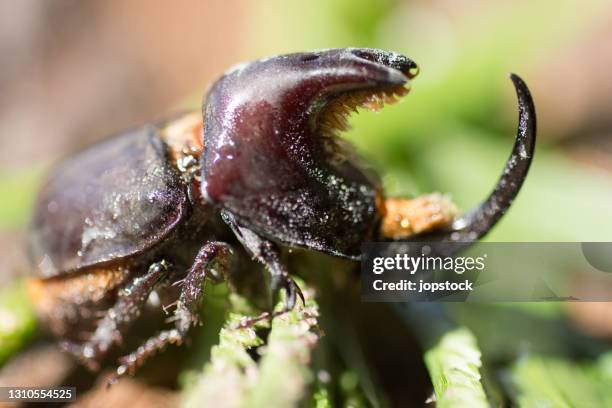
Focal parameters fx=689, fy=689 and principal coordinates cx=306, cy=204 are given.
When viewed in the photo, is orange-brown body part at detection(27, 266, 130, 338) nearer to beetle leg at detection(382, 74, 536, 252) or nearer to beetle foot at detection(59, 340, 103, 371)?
beetle foot at detection(59, 340, 103, 371)

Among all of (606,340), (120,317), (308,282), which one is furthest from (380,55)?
(606,340)

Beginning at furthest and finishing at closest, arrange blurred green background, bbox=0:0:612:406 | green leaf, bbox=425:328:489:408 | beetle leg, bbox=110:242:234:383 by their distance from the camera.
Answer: blurred green background, bbox=0:0:612:406 < beetle leg, bbox=110:242:234:383 < green leaf, bbox=425:328:489:408

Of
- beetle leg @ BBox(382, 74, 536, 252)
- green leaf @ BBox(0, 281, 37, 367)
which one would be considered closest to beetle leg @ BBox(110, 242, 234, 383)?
beetle leg @ BBox(382, 74, 536, 252)

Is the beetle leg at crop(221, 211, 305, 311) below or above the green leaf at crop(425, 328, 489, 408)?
above

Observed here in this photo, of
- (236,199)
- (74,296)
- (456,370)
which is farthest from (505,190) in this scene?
(74,296)

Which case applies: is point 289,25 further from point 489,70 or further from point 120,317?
point 120,317

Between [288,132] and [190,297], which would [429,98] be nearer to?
[288,132]
